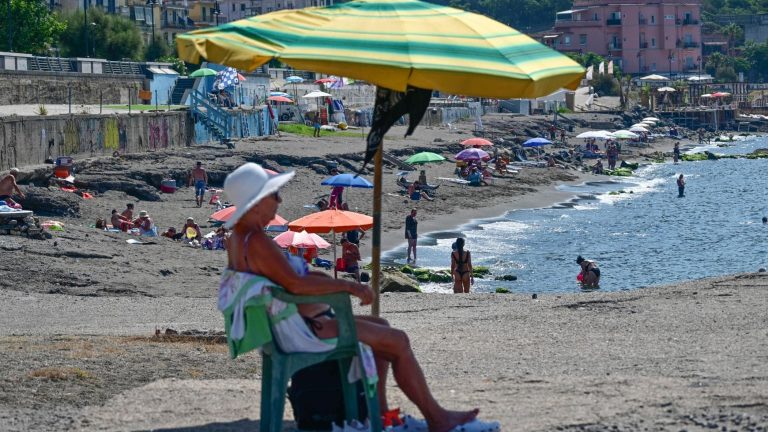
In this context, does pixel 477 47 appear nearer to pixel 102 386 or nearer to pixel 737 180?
pixel 102 386

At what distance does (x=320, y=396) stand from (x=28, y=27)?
57.9m

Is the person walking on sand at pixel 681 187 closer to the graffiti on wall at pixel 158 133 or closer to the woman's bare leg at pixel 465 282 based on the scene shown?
the graffiti on wall at pixel 158 133

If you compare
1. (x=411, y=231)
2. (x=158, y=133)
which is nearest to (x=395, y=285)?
(x=411, y=231)

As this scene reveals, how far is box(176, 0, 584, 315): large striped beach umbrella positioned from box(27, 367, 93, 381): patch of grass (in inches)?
92.8

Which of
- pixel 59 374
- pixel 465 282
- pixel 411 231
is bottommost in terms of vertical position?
pixel 465 282

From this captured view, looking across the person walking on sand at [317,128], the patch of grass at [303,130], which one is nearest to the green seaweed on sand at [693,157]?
the patch of grass at [303,130]

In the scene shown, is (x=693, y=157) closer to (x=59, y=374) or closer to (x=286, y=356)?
(x=59, y=374)

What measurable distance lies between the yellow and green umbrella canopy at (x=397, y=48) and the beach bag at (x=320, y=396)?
149 cm

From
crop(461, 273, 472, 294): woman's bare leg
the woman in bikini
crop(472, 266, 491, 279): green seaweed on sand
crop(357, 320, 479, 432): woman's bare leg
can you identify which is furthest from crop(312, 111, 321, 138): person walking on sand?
crop(357, 320, 479, 432): woman's bare leg

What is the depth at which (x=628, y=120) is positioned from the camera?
9006 centimetres

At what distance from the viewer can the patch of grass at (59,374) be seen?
27.6 feet

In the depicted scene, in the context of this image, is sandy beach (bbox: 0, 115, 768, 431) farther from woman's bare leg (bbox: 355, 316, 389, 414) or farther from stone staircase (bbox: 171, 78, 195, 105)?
stone staircase (bbox: 171, 78, 195, 105)

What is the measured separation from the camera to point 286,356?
6043mm

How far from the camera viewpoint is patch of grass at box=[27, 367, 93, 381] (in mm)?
8414
